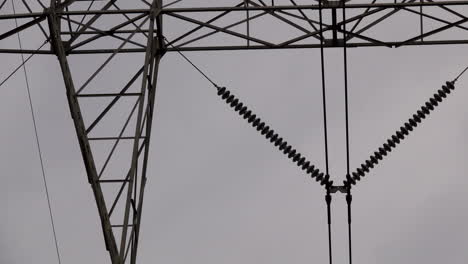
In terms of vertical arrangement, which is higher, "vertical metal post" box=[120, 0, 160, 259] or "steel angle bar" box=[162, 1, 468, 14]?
"steel angle bar" box=[162, 1, 468, 14]

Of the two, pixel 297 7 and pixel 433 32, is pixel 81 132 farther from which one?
pixel 433 32

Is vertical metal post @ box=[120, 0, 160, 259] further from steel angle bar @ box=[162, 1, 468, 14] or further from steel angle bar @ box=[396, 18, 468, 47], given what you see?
steel angle bar @ box=[396, 18, 468, 47]

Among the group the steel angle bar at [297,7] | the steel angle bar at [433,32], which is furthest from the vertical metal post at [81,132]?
the steel angle bar at [433,32]

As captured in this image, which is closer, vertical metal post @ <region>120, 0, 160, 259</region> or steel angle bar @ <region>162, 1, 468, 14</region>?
vertical metal post @ <region>120, 0, 160, 259</region>

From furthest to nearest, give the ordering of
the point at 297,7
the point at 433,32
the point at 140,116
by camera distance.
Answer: the point at 433,32
the point at 297,7
the point at 140,116

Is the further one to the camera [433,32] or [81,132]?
[433,32]

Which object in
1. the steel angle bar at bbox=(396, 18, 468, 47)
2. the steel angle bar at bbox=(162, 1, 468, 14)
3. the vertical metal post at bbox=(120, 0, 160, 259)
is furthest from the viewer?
the steel angle bar at bbox=(396, 18, 468, 47)

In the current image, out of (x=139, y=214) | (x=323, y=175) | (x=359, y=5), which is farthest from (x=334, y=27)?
(x=139, y=214)

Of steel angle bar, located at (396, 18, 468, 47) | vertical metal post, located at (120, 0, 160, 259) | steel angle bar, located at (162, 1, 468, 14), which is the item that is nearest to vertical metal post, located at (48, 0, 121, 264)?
vertical metal post, located at (120, 0, 160, 259)

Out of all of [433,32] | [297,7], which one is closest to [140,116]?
[297,7]

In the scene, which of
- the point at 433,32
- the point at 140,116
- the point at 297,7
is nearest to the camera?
the point at 140,116

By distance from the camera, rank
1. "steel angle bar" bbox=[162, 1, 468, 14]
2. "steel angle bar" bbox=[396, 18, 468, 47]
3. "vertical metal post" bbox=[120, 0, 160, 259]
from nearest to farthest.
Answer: "vertical metal post" bbox=[120, 0, 160, 259] < "steel angle bar" bbox=[162, 1, 468, 14] < "steel angle bar" bbox=[396, 18, 468, 47]

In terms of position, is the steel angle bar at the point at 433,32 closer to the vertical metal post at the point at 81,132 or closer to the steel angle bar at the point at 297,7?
the steel angle bar at the point at 297,7

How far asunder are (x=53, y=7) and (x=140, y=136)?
10.1 feet
